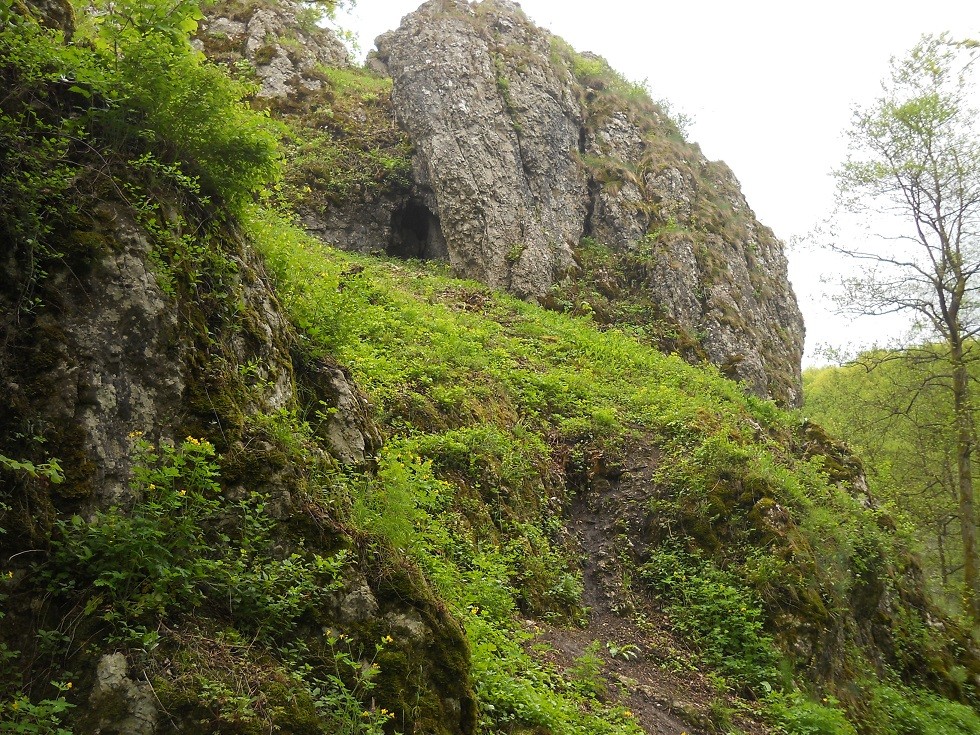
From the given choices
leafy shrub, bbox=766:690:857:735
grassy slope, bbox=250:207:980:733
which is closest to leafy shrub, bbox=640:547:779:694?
grassy slope, bbox=250:207:980:733

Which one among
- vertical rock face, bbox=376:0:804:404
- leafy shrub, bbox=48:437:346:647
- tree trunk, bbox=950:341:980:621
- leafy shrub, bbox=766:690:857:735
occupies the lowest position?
leafy shrub, bbox=766:690:857:735

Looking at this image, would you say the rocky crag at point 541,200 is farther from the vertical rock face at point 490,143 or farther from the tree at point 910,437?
the tree at point 910,437

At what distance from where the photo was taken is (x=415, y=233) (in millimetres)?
18156

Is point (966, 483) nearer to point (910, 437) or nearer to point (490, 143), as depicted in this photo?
point (910, 437)

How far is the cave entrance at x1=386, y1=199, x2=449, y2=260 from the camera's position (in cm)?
1750

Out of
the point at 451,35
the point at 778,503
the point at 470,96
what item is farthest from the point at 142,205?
the point at 451,35

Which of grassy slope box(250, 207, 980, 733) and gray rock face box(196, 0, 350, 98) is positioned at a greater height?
gray rock face box(196, 0, 350, 98)

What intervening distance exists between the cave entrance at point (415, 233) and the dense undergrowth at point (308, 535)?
7.93 metres

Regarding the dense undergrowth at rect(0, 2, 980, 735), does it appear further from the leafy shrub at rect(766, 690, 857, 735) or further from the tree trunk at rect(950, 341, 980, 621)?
the tree trunk at rect(950, 341, 980, 621)

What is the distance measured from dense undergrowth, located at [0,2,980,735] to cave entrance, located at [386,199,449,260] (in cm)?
793

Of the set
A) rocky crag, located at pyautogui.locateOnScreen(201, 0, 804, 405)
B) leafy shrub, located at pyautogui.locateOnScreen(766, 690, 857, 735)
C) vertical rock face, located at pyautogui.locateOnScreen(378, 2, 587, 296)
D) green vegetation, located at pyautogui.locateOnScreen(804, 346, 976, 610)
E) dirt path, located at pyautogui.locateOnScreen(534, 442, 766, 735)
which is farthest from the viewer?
rocky crag, located at pyautogui.locateOnScreen(201, 0, 804, 405)

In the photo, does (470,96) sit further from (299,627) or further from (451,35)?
(299,627)

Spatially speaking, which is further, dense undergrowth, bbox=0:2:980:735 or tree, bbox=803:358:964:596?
tree, bbox=803:358:964:596

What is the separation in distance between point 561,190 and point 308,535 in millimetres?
16405
